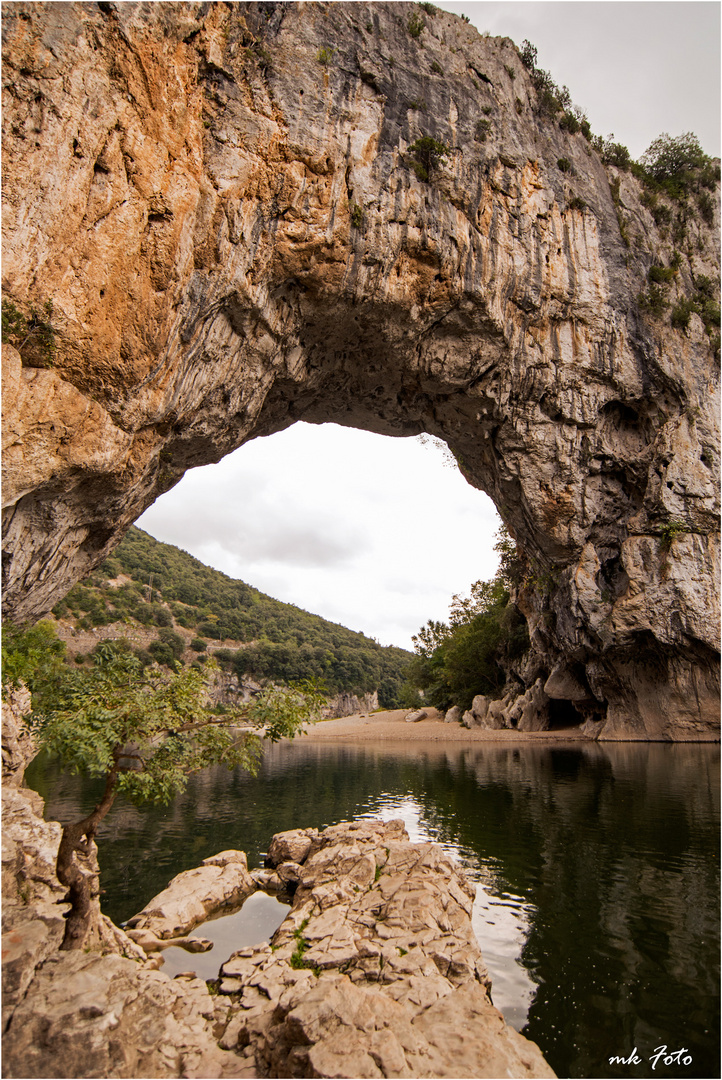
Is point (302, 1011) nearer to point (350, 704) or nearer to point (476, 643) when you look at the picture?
point (476, 643)

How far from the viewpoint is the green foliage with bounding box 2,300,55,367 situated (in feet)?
31.9

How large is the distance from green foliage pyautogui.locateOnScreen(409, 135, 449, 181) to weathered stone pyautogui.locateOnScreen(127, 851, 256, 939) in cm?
2174

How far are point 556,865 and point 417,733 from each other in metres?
33.6

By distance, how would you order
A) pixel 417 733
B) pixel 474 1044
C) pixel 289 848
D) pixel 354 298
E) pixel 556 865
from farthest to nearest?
pixel 417 733 < pixel 354 298 < pixel 289 848 < pixel 556 865 < pixel 474 1044

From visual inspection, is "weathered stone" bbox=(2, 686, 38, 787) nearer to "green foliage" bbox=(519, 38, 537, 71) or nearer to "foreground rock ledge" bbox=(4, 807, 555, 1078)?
"foreground rock ledge" bbox=(4, 807, 555, 1078)

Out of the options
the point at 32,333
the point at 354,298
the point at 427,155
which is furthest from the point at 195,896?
the point at 427,155

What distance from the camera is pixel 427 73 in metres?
20.0

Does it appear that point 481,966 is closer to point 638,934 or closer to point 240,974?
point 638,934

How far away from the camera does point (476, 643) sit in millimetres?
46188

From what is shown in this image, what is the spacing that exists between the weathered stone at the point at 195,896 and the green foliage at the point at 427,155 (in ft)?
71.3

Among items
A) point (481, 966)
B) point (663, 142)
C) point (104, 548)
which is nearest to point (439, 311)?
point (104, 548)

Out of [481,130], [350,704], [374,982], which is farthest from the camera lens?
[350,704]

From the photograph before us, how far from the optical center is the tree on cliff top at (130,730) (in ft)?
21.9

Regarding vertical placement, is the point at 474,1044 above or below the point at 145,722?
below
